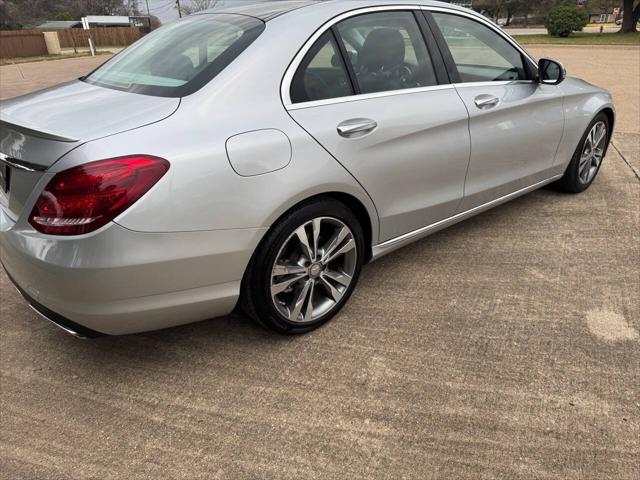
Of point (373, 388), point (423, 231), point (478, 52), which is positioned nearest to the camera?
point (373, 388)

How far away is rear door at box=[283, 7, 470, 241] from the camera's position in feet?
8.39

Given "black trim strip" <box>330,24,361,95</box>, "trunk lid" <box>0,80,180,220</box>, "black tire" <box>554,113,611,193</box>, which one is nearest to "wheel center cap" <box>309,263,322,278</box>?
"black trim strip" <box>330,24,361,95</box>

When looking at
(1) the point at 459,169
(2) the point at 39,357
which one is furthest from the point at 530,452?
(2) the point at 39,357

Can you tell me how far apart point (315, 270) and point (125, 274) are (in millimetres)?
978

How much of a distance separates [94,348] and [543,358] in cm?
227

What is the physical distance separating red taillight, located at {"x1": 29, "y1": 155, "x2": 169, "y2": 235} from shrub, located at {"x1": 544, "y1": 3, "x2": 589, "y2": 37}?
33.1 metres

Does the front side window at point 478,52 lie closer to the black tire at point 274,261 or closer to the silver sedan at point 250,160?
the silver sedan at point 250,160

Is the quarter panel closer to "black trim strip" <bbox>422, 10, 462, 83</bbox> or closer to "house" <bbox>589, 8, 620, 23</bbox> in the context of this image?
"black trim strip" <bbox>422, 10, 462, 83</bbox>

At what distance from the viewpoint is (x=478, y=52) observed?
360 centimetres

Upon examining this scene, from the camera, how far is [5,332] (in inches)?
114

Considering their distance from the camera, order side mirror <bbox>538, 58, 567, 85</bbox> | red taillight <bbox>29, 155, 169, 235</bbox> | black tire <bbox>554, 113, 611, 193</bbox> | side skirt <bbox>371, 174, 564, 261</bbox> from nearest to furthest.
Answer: red taillight <bbox>29, 155, 169, 235</bbox> → side skirt <bbox>371, 174, 564, 261</bbox> → side mirror <bbox>538, 58, 567, 85</bbox> → black tire <bbox>554, 113, 611, 193</bbox>

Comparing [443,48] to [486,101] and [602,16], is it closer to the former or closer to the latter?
[486,101]

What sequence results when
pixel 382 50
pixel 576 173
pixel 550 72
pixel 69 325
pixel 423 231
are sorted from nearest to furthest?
1. pixel 69 325
2. pixel 382 50
3. pixel 423 231
4. pixel 550 72
5. pixel 576 173

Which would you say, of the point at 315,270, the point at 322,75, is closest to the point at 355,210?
the point at 315,270
